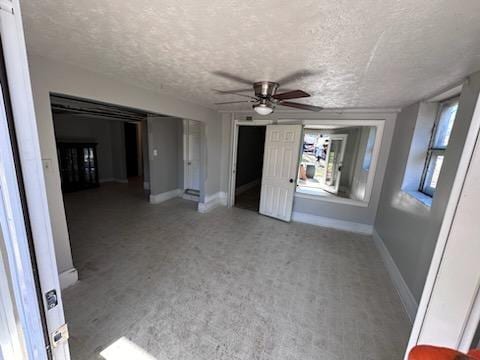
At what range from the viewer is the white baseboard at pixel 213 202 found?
4445 millimetres

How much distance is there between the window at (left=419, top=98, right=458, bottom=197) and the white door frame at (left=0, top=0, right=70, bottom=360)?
11.1 feet

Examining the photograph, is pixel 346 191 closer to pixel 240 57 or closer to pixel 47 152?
pixel 240 57

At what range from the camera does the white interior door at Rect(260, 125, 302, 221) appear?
398 cm

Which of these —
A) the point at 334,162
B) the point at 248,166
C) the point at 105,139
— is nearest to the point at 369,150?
the point at 334,162

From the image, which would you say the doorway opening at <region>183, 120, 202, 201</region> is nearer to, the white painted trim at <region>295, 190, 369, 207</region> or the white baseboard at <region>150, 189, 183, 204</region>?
the white baseboard at <region>150, 189, 183, 204</region>

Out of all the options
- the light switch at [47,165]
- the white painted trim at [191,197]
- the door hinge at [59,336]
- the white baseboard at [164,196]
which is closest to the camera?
the door hinge at [59,336]

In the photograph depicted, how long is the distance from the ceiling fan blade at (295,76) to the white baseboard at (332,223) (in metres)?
2.91

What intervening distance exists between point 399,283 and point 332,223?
1.76 m

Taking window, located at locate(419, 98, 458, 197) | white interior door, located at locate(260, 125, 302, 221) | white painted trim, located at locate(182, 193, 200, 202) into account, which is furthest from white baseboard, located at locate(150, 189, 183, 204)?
window, located at locate(419, 98, 458, 197)

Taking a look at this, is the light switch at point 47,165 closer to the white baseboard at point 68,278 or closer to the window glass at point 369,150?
the white baseboard at point 68,278

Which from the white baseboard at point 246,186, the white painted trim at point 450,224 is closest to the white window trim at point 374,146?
the white baseboard at point 246,186

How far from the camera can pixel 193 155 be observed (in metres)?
5.12

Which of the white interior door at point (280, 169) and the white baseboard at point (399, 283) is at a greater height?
the white interior door at point (280, 169)

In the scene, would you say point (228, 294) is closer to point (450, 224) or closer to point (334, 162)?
point (450, 224)
